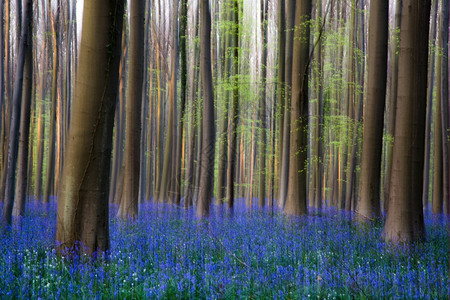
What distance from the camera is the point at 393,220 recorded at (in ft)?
26.2

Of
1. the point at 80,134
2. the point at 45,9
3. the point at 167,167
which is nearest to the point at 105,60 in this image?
the point at 80,134

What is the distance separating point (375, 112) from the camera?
11539 millimetres

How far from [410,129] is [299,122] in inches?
197

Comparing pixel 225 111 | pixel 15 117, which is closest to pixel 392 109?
pixel 225 111

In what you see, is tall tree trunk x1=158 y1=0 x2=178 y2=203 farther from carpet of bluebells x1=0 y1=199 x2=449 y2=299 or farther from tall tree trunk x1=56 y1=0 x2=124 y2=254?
tall tree trunk x1=56 y1=0 x2=124 y2=254

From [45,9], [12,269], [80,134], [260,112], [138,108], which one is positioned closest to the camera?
[12,269]

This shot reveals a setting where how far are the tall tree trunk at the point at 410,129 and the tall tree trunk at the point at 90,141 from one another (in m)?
→ 5.86

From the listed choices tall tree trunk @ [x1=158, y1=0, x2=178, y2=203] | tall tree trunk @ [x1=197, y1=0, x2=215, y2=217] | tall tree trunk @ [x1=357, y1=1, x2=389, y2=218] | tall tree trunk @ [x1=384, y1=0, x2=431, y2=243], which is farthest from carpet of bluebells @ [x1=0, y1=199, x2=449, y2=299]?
tall tree trunk @ [x1=158, y1=0, x2=178, y2=203]

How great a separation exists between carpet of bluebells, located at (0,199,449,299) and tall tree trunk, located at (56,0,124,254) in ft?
1.43

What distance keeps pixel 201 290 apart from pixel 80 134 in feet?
10.1

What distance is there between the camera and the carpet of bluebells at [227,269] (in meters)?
4.38

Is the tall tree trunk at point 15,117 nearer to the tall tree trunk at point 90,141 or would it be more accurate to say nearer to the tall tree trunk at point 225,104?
the tall tree trunk at point 90,141

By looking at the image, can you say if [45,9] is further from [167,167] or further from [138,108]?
[138,108]

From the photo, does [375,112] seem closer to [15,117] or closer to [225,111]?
[225,111]
